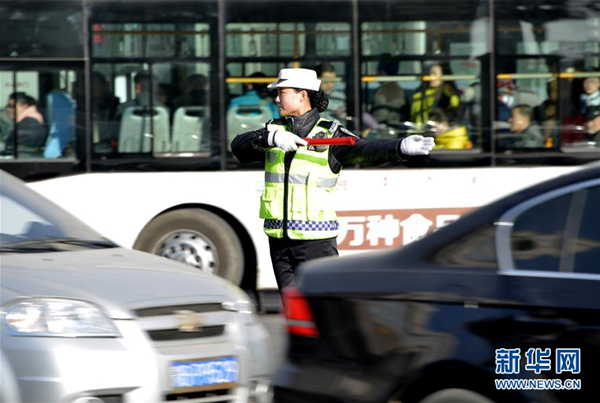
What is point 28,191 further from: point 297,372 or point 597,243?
point 597,243

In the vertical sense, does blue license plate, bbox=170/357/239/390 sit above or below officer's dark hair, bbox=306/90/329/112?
below

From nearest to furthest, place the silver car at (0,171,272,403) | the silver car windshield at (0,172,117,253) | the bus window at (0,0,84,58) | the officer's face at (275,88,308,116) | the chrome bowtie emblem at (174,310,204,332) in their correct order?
1. the silver car at (0,171,272,403)
2. the chrome bowtie emblem at (174,310,204,332)
3. the silver car windshield at (0,172,117,253)
4. the officer's face at (275,88,308,116)
5. the bus window at (0,0,84,58)

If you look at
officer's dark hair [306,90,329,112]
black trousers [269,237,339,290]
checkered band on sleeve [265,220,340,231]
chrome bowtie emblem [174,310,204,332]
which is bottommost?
chrome bowtie emblem [174,310,204,332]

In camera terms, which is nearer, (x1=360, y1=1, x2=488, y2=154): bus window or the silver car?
the silver car

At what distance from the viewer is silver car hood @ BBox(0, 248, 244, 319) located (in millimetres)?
5750

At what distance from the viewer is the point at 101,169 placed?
1170 cm

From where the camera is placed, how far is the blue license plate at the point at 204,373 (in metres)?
5.75

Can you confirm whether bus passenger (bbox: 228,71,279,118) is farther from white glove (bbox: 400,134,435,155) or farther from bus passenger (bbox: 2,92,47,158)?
white glove (bbox: 400,134,435,155)

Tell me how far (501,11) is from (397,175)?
1860 millimetres

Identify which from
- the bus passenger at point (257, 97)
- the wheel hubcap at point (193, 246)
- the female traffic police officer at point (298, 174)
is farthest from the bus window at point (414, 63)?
the female traffic police officer at point (298, 174)

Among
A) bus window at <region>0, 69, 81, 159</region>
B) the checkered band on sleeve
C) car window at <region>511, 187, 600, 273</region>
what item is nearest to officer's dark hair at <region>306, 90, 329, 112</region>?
the checkered band on sleeve

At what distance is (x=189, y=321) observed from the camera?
19.6 feet

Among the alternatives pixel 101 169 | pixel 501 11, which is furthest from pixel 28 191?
pixel 501 11

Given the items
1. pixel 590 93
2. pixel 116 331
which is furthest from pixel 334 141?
pixel 590 93
